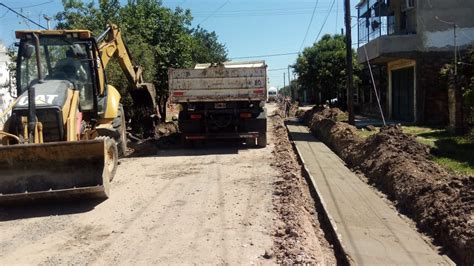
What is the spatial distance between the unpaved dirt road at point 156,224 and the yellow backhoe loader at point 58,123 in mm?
462

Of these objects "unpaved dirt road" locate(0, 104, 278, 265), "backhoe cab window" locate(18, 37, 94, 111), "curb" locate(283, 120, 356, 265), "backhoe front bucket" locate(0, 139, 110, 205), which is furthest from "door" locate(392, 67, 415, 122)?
"backhoe front bucket" locate(0, 139, 110, 205)

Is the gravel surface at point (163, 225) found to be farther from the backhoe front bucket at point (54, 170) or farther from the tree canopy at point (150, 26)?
the tree canopy at point (150, 26)

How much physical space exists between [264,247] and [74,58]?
642cm

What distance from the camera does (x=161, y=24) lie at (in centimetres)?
2719

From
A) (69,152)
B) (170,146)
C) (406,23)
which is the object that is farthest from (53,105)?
(406,23)

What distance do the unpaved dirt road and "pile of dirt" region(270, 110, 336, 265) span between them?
0.18 metres

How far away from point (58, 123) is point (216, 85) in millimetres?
7809

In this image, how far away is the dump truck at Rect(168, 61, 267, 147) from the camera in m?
16.6

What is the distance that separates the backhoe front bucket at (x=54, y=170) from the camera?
851 cm

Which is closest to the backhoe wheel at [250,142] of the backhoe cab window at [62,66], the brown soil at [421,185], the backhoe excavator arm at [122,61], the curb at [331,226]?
the brown soil at [421,185]

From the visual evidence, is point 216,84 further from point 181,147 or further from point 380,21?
point 380,21

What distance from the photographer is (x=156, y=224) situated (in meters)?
7.68

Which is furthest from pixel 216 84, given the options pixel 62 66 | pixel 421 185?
pixel 421 185

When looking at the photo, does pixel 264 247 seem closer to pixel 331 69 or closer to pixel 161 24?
pixel 161 24
